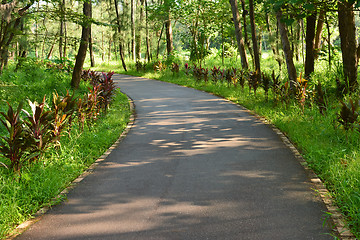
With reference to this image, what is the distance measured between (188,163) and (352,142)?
10.4ft

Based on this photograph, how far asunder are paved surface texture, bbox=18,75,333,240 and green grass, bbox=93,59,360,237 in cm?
32

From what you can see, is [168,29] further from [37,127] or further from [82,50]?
[37,127]

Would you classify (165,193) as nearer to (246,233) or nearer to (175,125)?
(246,233)

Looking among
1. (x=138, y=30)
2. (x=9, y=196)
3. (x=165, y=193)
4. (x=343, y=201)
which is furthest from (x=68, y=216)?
(x=138, y=30)

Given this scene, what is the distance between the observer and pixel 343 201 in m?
4.29

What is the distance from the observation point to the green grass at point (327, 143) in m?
4.32

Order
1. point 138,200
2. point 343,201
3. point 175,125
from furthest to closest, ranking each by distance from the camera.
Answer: point 175,125
point 138,200
point 343,201

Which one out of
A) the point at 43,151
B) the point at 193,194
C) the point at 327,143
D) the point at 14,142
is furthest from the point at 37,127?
the point at 327,143

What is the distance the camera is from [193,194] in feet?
15.8

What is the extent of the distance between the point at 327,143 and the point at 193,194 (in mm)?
3280

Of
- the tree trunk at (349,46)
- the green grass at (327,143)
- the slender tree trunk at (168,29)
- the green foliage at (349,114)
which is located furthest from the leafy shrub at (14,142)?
the slender tree trunk at (168,29)

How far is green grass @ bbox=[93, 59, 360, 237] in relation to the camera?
432 centimetres

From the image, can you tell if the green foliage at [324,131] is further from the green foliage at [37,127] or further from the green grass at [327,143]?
the green foliage at [37,127]

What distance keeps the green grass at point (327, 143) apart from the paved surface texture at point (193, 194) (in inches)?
12.6
